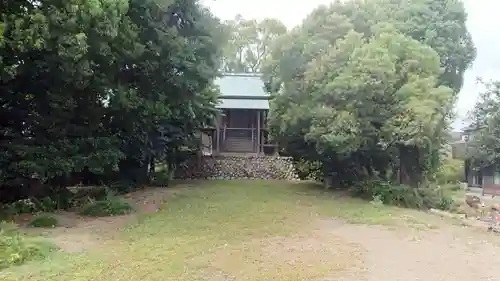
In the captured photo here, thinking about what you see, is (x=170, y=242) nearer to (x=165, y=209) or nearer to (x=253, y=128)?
(x=165, y=209)

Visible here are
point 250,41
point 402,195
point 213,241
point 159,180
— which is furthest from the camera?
point 250,41

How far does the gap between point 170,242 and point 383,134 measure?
10.1m

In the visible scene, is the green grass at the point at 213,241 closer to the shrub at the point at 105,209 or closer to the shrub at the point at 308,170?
the shrub at the point at 105,209

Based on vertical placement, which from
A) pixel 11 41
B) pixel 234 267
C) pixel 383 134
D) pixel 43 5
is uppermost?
pixel 43 5

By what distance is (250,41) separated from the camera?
47250 mm

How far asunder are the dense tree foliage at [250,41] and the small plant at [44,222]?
36080 mm

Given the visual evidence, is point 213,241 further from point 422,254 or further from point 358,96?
point 358,96

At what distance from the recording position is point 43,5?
1001cm

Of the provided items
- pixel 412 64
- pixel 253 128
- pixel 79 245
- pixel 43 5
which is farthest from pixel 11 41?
pixel 253 128

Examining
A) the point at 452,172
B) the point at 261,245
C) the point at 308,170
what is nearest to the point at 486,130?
the point at 452,172

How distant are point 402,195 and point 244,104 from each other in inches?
539

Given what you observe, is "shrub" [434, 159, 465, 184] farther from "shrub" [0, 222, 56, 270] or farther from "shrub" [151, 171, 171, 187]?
"shrub" [0, 222, 56, 270]

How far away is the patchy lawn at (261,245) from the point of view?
273 inches

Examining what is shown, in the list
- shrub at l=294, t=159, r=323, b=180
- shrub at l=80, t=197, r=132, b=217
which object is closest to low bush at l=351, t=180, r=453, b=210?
shrub at l=294, t=159, r=323, b=180
